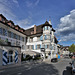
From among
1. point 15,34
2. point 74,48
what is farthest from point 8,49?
point 74,48

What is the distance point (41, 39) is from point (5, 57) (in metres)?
16.3

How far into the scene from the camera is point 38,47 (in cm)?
2827

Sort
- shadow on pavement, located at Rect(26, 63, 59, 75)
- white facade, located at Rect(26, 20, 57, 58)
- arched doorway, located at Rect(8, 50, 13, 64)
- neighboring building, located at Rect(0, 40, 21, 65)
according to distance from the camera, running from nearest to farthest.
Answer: shadow on pavement, located at Rect(26, 63, 59, 75) → neighboring building, located at Rect(0, 40, 21, 65) → arched doorway, located at Rect(8, 50, 13, 64) → white facade, located at Rect(26, 20, 57, 58)

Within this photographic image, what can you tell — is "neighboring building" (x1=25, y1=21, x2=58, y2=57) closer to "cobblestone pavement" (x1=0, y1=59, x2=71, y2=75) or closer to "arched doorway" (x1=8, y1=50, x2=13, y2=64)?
"arched doorway" (x1=8, y1=50, x2=13, y2=64)

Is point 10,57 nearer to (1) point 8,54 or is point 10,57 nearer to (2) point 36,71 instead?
(1) point 8,54

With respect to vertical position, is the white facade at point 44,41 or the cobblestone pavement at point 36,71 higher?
the white facade at point 44,41

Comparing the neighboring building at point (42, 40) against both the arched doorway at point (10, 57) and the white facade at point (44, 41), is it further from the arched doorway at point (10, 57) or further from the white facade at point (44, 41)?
the arched doorway at point (10, 57)

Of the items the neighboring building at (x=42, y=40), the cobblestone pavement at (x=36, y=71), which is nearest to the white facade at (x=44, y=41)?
the neighboring building at (x=42, y=40)

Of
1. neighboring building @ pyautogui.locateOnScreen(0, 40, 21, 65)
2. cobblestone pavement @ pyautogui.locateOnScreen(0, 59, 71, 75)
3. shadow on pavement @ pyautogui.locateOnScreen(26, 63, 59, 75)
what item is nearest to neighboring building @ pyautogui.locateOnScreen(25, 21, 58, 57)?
neighboring building @ pyautogui.locateOnScreen(0, 40, 21, 65)

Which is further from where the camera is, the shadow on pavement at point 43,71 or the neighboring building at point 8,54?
the neighboring building at point 8,54

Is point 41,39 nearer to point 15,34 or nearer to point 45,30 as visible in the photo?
point 45,30

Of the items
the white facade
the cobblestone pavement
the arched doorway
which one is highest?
the white facade

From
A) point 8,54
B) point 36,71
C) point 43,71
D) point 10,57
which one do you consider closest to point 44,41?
point 10,57

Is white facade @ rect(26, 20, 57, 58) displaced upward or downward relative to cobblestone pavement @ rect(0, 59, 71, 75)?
upward
